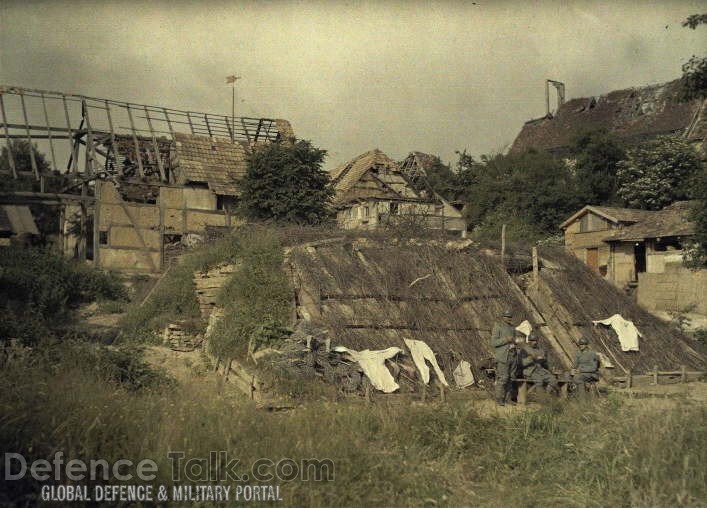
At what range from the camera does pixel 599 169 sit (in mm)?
26328

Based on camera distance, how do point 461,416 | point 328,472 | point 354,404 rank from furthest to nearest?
1. point 354,404
2. point 461,416
3. point 328,472

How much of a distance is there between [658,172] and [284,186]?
14.7m

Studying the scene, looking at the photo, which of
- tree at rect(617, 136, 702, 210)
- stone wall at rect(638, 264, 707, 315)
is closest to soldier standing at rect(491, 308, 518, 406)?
stone wall at rect(638, 264, 707, 315)

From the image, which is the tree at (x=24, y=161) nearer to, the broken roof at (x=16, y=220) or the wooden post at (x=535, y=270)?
the broken roof at (x=16, y=220)

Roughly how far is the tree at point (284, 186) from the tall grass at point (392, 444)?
39.0 ft

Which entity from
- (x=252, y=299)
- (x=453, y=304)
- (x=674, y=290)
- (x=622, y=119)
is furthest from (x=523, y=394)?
(x=622, y=119)

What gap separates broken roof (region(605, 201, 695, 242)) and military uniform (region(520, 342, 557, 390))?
1205cm

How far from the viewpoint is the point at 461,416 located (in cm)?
677

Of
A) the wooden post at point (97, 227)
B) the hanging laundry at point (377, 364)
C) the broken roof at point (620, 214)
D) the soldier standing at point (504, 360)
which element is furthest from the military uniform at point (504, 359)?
the broken roof at point (620, 214)

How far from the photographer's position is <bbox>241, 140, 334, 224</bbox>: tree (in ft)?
60.0

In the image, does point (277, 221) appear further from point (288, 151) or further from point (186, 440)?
point (186, 440)

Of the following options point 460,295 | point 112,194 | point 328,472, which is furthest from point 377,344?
point 112,194

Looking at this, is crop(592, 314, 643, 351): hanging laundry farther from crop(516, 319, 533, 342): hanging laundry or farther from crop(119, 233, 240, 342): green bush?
crop(119, 233, 240, 342): green bush

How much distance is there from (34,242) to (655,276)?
2014 centimetres
